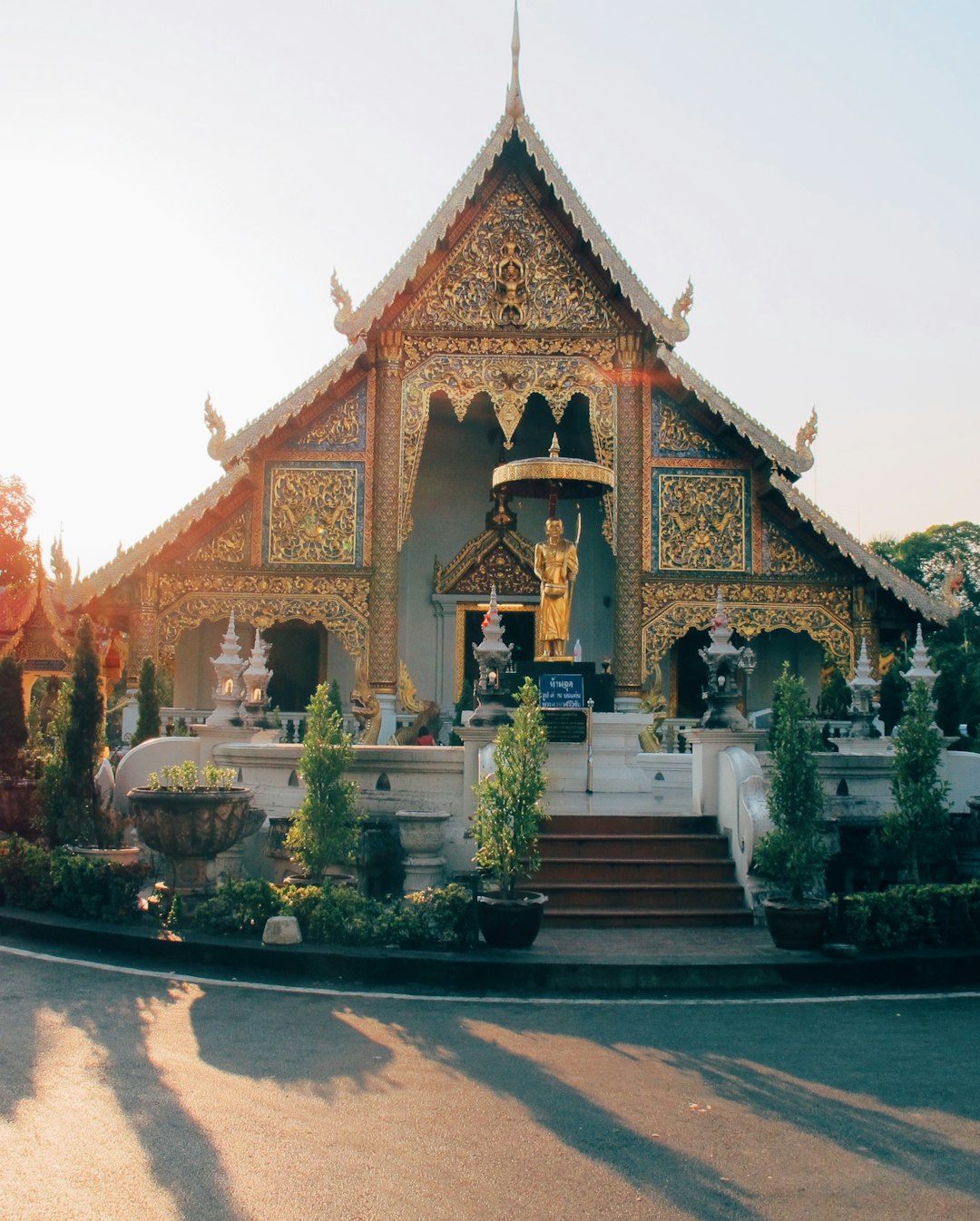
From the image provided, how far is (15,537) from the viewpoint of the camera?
4419 cm

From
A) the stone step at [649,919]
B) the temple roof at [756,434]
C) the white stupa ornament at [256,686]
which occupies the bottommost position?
the stone step at [649,919]

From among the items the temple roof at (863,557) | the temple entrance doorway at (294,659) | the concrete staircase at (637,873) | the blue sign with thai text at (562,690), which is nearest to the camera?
the concrete staircase at (637,873)

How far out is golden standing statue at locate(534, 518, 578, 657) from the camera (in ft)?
45.2

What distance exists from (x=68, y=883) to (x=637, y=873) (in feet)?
13.0

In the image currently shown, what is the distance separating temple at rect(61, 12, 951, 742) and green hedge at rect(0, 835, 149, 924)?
841 cm

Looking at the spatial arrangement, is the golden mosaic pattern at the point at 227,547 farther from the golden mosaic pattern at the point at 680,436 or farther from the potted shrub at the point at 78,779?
the potted shrub at the point at 78,779

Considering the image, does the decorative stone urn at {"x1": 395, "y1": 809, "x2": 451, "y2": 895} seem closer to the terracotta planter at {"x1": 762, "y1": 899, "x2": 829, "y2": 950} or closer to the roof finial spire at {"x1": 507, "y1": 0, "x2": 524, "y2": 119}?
the terracotta planter at {"x1": 762, "y1": 899, "x2": 829, "y2": 950}

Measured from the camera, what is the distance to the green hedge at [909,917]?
6.93 metres

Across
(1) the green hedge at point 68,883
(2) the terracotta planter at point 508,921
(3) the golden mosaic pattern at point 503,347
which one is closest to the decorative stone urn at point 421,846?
(2) the terracotta planter at point 508,921

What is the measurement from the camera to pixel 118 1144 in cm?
398

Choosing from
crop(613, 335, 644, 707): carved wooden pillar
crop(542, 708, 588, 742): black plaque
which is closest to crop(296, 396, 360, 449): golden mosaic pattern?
crop(613, 335, 644, 707): carved wooden pillar

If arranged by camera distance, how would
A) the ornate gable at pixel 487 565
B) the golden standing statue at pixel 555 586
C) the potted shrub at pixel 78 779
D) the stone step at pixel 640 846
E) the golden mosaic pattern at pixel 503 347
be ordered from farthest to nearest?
the ornate gable at pixel 487 565 < the golden mosaic pattern at pixel 503 347 < the golden standing statue at pixel 555 586 < the potted shrub at pixel 78 779 < the stone step at pixel 640 846

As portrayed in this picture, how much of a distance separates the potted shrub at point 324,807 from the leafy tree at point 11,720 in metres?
4.40

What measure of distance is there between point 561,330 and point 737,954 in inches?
491
